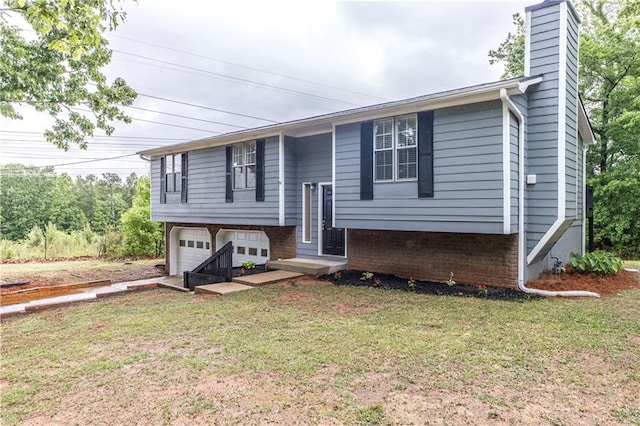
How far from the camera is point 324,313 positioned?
241 inches

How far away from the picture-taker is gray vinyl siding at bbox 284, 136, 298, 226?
10.8 metres

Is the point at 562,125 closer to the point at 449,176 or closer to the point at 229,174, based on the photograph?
the point at 449,176

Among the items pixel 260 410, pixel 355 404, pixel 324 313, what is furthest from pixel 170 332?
pixel 355 404

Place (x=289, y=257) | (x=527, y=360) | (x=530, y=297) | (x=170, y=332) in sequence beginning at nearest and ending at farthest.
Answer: (x=527, y=360), (x=170, y=332), (x=530, y=297), (x=289, y=257)

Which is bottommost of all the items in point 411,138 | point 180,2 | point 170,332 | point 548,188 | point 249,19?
point 170,332

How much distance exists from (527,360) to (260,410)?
9.16 feet

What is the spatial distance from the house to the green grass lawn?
5.47 ft

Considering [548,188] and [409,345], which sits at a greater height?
[548,188]

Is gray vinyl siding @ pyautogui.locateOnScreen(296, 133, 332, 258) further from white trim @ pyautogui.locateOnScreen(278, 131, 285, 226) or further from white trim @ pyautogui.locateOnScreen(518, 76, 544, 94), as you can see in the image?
white trim @ pyautogui.locateOnScreen(518, 76, 544, 94)

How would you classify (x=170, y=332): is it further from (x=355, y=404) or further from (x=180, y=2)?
(x=180, y=2)

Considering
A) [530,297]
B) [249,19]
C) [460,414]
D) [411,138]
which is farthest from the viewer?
[249,19]

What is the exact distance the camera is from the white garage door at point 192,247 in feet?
46.8

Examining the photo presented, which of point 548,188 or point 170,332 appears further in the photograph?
point 548,188

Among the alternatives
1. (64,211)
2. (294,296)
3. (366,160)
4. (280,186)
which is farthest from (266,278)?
(64,211)
